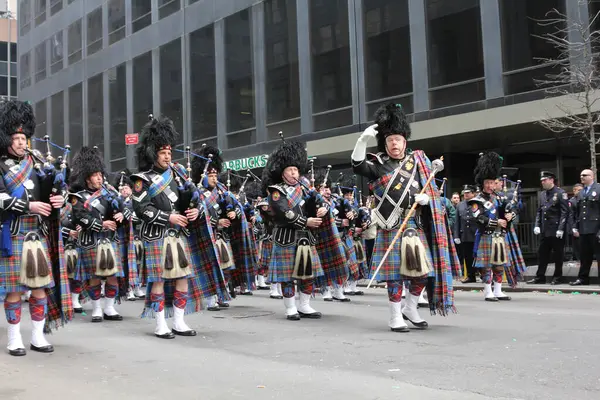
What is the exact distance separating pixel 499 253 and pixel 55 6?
31944 millimetres

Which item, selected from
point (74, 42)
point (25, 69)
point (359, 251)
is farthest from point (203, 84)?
point (25, 69)

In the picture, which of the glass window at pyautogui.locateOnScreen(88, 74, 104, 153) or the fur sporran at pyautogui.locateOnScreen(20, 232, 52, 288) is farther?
the glass window at pyautogui.locateOnScreen(88, 74, 104, 153)

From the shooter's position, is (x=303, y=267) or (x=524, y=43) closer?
(x=303, y=267)

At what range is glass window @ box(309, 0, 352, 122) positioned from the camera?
20.6 meters

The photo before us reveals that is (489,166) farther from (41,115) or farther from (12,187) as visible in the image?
(41,115)

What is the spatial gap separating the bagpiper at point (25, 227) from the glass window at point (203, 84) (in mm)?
18955

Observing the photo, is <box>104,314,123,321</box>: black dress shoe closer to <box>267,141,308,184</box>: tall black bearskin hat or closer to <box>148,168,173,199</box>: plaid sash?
<box>148,168,173,199</box>: plaid sash

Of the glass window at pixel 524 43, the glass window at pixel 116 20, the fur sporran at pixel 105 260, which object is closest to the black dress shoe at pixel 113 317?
the fur sporran at pixel 105 260

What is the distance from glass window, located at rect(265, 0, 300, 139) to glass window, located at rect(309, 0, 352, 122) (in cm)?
85

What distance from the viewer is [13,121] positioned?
6.67 meters

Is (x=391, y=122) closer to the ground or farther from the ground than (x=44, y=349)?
farther from the ground

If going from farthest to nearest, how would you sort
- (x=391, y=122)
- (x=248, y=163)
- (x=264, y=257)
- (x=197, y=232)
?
(x=248, y=163), (x=264, y=257), (x=197, y=232), (x=391, y=122)

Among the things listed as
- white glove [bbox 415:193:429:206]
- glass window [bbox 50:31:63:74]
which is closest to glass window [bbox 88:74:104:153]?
glass window [bbox 50:31:63:74]

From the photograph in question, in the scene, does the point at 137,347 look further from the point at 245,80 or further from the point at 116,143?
the point at 116,143
